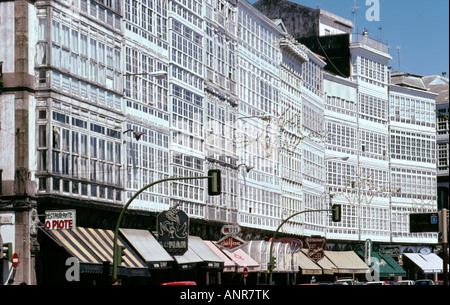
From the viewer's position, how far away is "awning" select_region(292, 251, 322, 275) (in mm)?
72125

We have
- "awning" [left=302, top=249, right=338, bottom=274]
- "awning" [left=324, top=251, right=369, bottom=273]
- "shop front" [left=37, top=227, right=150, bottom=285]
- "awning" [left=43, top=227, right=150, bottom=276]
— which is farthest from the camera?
"awning" [left=324, top=251, right=369, bottom=273]

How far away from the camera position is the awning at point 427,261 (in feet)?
318

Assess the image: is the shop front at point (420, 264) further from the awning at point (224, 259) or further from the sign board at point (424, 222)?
the sign board at point (424, 222)

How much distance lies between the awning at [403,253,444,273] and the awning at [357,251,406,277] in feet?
11.8

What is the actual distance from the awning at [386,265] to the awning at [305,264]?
1218 centimetres

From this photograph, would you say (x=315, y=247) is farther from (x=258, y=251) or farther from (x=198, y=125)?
(x=198, y=125)

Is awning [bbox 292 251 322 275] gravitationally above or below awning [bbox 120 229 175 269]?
below

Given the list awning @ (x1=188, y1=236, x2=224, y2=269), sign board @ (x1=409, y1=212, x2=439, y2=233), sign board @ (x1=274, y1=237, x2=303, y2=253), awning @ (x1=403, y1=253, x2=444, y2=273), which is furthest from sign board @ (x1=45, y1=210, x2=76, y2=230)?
awning @ (x1=403, y1=253, x2=444, y2=273)

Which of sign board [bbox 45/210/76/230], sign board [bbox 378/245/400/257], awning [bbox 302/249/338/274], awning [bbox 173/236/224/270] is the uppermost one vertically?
sign board [bbox 45/210/76/230]

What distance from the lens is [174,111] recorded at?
53500mm

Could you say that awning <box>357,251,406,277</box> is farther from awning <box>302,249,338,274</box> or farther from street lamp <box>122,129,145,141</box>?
street lamp <box>122,129,145,141</box>

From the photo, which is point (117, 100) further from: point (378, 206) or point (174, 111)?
point (378, 206)

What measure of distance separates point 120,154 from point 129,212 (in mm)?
3114

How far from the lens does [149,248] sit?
4828 cm
